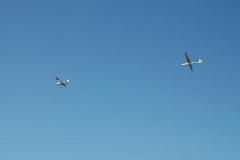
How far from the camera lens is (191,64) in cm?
10794

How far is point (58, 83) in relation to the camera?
4803 inches

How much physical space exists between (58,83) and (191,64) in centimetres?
4796

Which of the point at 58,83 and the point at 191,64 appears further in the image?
the point at 58,83
